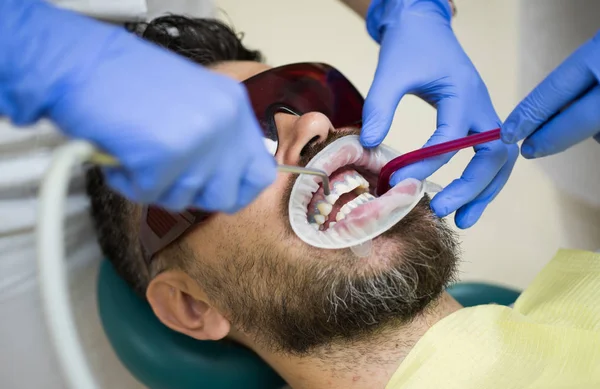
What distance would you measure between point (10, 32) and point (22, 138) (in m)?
0.76

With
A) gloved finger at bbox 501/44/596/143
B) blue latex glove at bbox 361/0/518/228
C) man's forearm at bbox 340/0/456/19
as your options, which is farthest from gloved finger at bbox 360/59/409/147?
man's forearm at bbox 340/0/456/19

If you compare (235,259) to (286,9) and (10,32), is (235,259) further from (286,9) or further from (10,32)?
(286,9)

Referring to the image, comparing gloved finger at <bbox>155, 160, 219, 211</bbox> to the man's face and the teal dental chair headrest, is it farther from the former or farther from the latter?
the teal dental chair headrest

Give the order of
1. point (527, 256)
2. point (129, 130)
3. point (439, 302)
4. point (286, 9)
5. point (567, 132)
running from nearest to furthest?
1. point (129, 130)
2. point (567, 132)
3. point (439, 302)
4. point (527, 256)
5. point (286, 9)

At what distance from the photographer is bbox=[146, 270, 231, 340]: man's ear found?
3.86 ft

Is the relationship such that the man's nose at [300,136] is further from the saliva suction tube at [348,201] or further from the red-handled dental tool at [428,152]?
the red-handled dental tool at [428,152]

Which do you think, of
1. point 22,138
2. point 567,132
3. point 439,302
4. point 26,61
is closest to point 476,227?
point 439,302

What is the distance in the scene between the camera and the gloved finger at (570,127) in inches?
38.2

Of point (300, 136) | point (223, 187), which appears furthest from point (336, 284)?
point (223, 187)

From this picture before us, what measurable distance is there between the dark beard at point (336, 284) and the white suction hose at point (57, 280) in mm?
564

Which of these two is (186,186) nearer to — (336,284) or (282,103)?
(336,284)

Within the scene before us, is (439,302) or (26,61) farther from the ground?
(26,61)

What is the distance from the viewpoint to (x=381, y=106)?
3.56ft

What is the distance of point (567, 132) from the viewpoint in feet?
3.26
